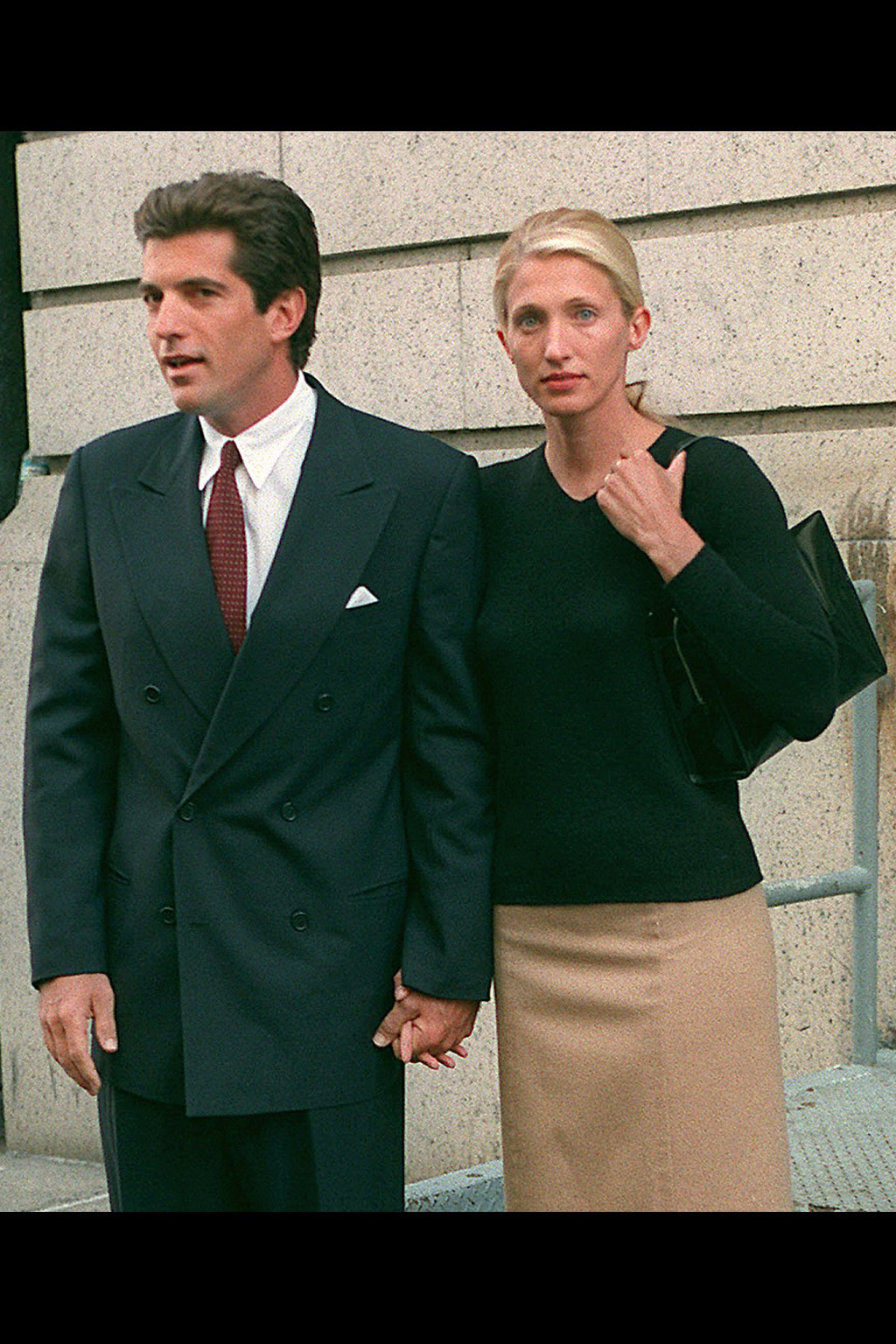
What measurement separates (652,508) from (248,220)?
73cm

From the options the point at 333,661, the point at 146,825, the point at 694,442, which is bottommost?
the point at 146,825

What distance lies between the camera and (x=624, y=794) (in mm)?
2756

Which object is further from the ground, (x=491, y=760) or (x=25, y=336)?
(x=25, y=336)

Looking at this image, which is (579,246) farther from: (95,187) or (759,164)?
(95,187)

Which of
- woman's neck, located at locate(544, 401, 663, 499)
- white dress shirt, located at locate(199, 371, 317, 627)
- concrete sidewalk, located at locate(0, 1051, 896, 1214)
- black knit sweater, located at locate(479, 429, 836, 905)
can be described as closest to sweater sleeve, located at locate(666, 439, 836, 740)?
black knit sweater, located at locate(479, 429, 836, 905)

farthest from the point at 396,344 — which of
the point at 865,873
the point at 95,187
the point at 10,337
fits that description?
the point at 865,873

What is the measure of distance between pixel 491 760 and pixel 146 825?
1.76 feet

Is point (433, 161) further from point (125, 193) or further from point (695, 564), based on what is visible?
point (695, 564)

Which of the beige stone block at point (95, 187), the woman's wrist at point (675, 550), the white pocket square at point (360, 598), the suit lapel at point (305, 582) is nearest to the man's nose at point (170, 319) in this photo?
the suit lapel at point (305, 582)

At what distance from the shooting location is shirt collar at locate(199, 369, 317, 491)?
113 inches

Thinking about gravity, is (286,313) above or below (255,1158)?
above

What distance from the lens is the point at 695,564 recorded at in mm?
2678

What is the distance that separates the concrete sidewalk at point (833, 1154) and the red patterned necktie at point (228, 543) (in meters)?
1.47

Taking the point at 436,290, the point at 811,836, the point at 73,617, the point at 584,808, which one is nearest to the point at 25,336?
the point at 436,290
